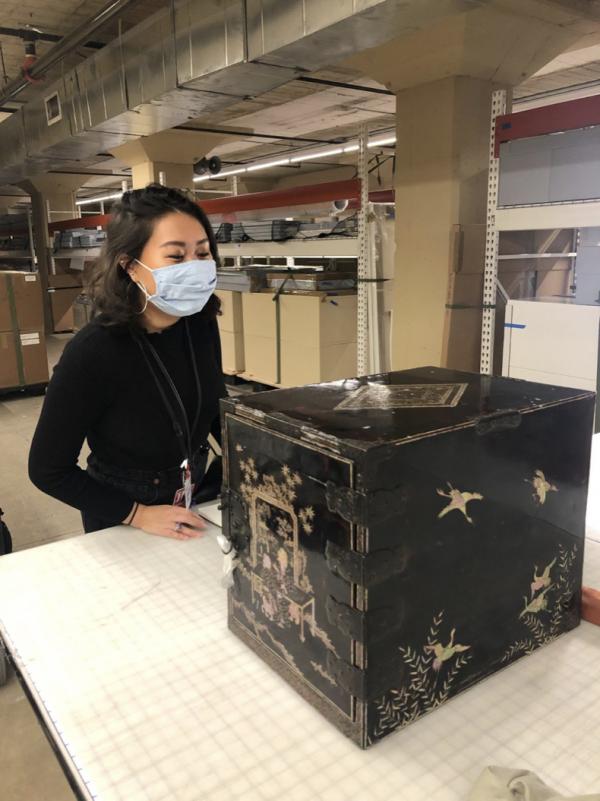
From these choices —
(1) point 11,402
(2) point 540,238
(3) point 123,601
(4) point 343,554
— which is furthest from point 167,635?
(1) point 11,402

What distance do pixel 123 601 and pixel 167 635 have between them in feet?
0.43

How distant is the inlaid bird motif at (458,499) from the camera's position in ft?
2.11

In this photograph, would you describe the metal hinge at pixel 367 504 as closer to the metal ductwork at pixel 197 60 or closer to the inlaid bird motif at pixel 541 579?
the inlaid bird motif at pixel 541 579

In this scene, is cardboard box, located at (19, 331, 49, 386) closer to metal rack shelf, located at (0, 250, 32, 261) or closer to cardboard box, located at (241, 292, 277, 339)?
cardboard box, located at (241, 292, 277, 339)

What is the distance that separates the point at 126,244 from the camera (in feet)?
4.08

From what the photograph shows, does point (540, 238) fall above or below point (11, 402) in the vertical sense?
above

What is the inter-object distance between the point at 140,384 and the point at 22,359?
4.58 m

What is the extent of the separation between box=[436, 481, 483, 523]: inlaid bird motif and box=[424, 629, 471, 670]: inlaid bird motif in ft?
0.47

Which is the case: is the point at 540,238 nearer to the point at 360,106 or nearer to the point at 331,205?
the point at 331,205

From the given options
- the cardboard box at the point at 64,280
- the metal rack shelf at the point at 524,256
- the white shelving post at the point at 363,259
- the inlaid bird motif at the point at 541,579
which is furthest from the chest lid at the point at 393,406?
the cardboard box at the point at 64,280

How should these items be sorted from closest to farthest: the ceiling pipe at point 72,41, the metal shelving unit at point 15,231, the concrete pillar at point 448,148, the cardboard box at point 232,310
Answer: the concrete pillar at point 448,148 → the ceiling pipe at point 72,41 → the cardboard box at point 232,310 → the metal shelving unit at point 15,231

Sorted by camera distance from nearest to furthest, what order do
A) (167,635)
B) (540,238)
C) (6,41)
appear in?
(167,635) < (540,238) < (6,41)

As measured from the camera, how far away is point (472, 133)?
305 cm

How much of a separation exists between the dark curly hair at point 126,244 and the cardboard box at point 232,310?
10.9 ft
